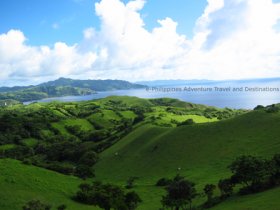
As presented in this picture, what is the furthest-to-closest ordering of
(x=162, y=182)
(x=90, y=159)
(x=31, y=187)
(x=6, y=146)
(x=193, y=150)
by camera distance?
(x=6, y=146) < (x=90, y=159) < (x=193, y=150) < (x=162, y=182) < (x=31, y=187)

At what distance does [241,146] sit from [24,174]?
186ft

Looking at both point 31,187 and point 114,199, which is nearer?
point 114,199

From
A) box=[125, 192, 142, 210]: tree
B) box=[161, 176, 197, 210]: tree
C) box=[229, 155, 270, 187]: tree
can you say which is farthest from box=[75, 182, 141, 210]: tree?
box=[229, 155, 270, 187]: tree

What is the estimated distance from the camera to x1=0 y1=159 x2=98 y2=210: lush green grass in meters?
63.1

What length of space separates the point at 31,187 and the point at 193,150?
A: 47755mm

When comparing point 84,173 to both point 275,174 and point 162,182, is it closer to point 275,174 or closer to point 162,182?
point 162,182

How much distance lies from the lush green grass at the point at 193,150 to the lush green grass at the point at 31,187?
1711 centimetres

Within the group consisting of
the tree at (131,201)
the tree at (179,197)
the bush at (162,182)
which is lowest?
the bush at (162,182)

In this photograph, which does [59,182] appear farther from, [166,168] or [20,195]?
[166,168]

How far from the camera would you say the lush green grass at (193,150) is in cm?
8209

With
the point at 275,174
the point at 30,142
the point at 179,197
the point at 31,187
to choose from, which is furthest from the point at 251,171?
the point at 30,142

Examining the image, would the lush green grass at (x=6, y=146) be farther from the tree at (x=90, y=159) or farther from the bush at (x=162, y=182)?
the bush at (x=162, y=182)

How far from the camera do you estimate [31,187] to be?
2827 inches

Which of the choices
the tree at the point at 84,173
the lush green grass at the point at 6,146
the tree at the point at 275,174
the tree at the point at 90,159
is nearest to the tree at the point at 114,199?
the tree at the point at 275,174
